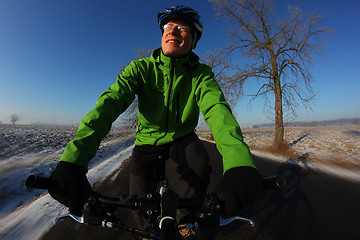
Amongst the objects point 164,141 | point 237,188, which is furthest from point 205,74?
point 237,188

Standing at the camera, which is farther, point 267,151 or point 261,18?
point 261,18

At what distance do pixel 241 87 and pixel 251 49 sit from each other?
2482mm

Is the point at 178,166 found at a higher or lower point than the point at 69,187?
lower

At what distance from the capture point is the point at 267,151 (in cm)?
1004

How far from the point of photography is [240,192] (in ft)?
2.74

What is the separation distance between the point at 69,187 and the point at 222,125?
105cm

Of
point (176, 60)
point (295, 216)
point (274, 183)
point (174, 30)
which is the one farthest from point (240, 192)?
point (295, 216)

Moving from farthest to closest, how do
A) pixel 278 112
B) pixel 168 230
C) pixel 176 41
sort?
pixel 278 112 < pixel 176 41 < pixel 168 230

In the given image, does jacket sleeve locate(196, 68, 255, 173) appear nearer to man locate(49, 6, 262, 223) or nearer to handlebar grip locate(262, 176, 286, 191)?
man locate(49, 6, 262, 223)

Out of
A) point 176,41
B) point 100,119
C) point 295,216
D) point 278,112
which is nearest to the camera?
point 100,119

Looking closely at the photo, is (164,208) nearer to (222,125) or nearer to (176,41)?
(222,125)

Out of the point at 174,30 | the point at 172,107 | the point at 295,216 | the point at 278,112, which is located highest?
the point at 174,30

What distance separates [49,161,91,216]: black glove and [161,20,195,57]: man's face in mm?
1461

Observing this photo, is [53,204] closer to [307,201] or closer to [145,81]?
[145,81]
